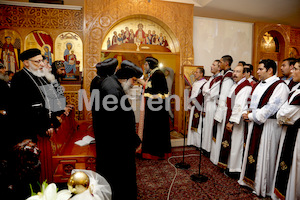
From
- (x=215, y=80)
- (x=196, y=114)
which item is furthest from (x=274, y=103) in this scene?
(x=196, y=114)

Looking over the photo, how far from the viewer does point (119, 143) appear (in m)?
2.11

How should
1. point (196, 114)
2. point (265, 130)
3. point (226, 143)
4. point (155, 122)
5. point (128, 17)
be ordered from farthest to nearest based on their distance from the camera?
1. point (128, 17)
2. point (196, 114)
3. point (155, 122)
4. point (226, 143)
5. point (265, 130)

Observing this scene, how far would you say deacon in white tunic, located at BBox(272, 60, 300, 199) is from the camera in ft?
8.58

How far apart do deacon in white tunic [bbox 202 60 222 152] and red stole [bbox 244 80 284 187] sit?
1.41 meters

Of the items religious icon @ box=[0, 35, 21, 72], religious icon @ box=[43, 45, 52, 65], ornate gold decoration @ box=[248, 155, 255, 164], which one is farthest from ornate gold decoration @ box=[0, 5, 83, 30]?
ornate gold decoration @ box=[248, 155, 255, 164]

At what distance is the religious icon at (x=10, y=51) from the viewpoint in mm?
6063

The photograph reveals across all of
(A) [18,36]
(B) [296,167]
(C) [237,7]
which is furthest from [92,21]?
(B) [296,167]

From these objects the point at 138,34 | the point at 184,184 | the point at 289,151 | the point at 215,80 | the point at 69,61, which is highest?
the point at 138,34

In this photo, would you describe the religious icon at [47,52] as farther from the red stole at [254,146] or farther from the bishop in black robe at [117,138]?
the red stole at [254,146]

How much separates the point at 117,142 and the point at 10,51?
5.92 m

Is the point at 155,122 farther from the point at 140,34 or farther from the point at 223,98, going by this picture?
the point at 140,34

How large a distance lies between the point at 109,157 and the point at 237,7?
6438mm

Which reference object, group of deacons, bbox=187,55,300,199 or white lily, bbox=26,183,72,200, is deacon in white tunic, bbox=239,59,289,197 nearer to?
group of deacons, bbox=187,55,300,199

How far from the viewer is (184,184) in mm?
3455
